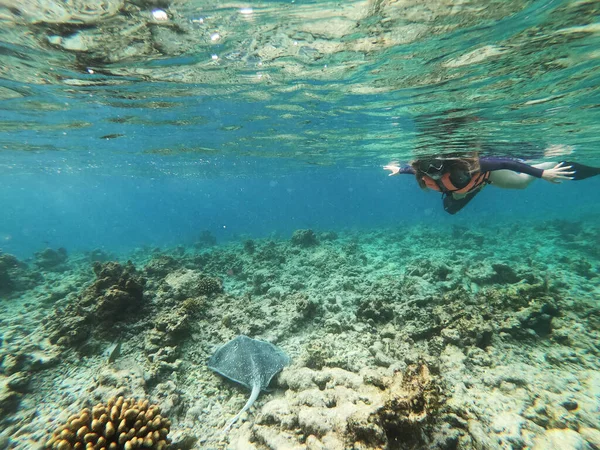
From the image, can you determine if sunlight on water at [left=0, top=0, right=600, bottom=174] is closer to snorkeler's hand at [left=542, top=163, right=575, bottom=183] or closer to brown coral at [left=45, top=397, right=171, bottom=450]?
snorkeler's hand at [left=542, top=163, right=575, bottom=183]

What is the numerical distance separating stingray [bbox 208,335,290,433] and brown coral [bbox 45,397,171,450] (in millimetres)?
1928

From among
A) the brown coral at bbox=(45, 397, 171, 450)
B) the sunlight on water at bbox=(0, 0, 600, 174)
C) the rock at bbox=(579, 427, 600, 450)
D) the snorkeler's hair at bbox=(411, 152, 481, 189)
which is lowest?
the rock at bbox=(579, 427, 600, 450)

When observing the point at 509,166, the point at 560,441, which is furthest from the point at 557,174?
the point at 560,441

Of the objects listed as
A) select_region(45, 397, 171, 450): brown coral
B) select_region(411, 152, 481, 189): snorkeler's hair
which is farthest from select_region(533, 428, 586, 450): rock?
select_region(411, 152, 481, 189): snorkeler's hair

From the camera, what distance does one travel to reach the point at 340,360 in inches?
241

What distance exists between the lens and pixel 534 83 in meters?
9.30

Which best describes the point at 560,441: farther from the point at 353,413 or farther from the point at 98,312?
the point at 98,312

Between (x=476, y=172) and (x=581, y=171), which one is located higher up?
(x=476, y=172)

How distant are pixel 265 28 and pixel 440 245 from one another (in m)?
16.4

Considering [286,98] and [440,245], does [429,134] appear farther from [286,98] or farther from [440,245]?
[286,98]

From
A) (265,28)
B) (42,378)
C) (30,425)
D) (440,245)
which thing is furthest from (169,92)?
(440,245)

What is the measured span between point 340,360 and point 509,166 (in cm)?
596

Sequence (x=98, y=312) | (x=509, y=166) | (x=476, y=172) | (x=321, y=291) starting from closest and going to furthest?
(x=509, y=166)
(x=476, y=172)
(x=98, y=312)
(x=321, y=291)

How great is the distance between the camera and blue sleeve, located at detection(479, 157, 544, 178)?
243 inches
